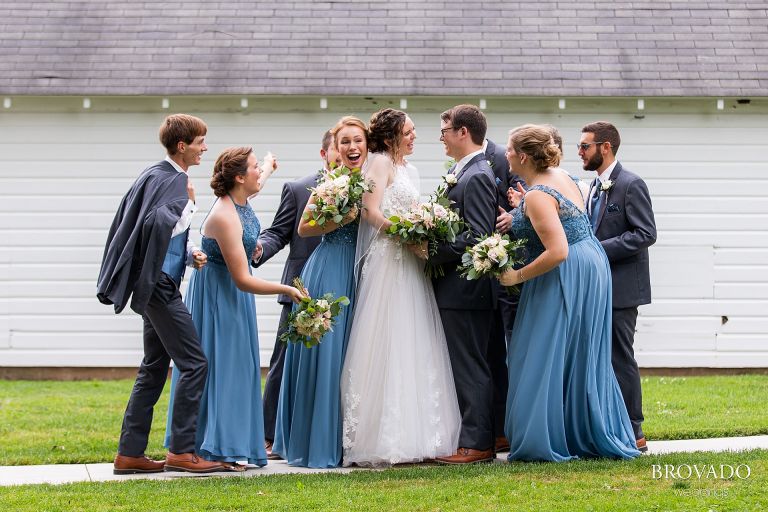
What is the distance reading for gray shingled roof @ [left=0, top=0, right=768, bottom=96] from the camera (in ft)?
45.5

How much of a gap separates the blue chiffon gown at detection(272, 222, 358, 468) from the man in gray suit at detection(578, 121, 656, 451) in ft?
6.31

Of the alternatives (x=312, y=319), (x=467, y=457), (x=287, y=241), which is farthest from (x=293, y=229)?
(x=467, y=457)

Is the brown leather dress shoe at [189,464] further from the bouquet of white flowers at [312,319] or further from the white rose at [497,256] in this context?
the white rose at [497,256]

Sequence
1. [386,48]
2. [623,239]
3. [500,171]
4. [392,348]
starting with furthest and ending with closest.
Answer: [386,48], [500,171], [623,239], [392,348]

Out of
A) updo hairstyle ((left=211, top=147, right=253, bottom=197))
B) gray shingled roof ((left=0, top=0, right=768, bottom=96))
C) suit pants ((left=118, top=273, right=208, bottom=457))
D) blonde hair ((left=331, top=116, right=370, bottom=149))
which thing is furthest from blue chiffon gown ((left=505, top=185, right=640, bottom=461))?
gray shingled roof ((left=0, top=0, right=768, bottom=96))

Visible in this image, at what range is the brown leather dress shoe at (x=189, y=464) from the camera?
7.59 meters

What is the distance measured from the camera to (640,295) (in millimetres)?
8414

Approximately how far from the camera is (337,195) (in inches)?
300

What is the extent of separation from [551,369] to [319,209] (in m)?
1.88

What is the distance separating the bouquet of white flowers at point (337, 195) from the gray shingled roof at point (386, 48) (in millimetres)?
6216

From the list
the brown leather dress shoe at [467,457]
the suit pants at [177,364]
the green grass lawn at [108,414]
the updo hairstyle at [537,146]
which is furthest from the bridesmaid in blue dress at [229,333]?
the updo hairstyle at [537,146]

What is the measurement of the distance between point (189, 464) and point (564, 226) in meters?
2.97

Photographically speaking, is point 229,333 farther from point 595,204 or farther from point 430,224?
point 595,204

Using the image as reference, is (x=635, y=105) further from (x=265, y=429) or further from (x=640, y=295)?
(x=265, y=429)
